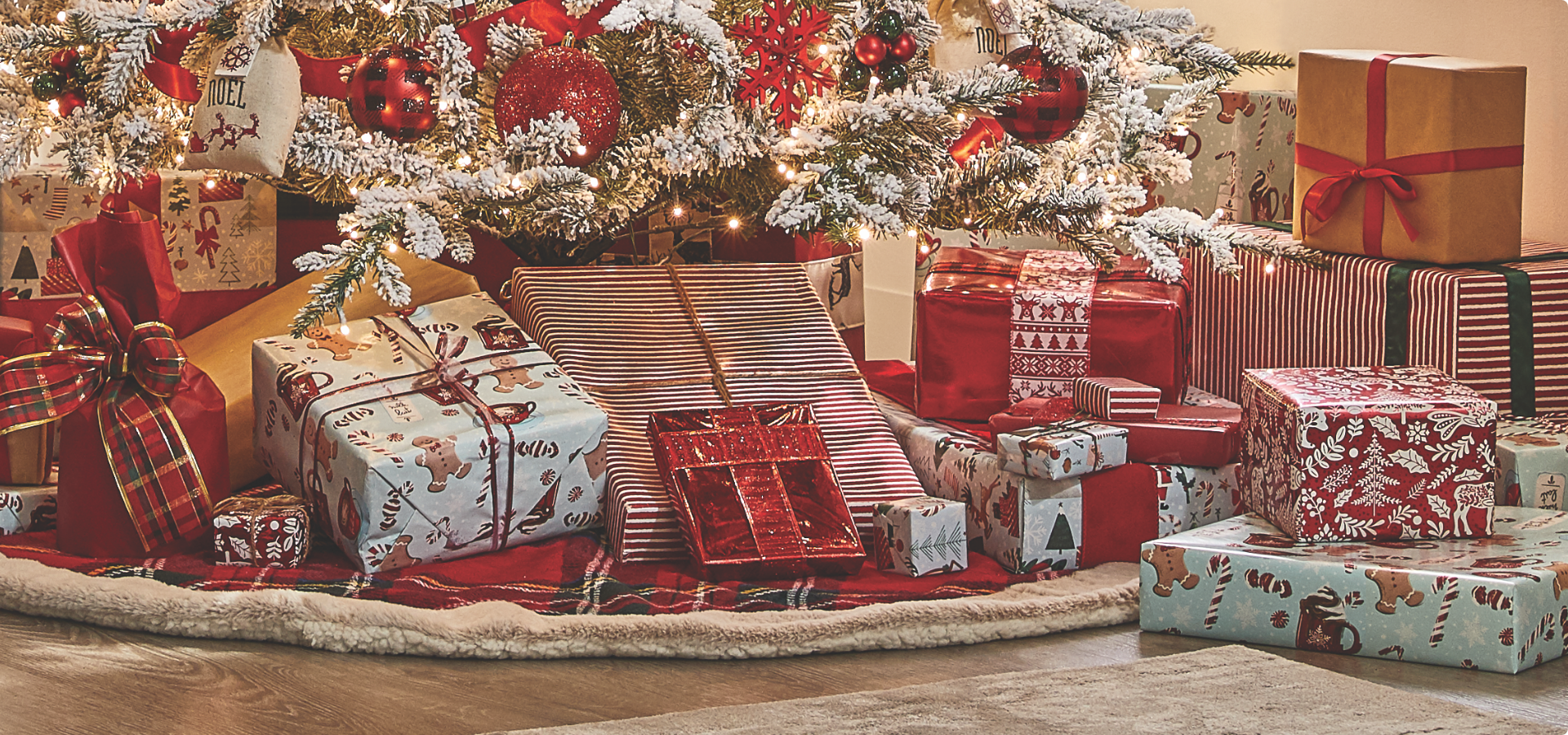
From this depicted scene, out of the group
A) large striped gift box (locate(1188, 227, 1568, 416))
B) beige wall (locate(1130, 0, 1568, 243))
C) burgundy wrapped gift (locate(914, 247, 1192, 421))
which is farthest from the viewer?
beige wall (locate(1130, 0, 1568, 243))

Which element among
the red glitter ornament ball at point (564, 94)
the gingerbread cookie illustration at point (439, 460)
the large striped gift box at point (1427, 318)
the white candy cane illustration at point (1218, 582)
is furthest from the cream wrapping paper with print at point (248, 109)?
the large striped gift box at point (1427, 318)

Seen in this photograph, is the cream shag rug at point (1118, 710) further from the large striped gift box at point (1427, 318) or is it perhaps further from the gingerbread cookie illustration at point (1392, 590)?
the large striped gift box at point (1427, 318)

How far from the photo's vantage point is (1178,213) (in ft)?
5.30

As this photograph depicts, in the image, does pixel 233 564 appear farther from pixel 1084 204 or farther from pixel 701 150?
pixel 1084 204

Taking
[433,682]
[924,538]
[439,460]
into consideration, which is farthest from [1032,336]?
[433,682]

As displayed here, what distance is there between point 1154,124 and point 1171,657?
699 millimetres

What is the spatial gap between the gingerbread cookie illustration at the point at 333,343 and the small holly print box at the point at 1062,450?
0.68 metres

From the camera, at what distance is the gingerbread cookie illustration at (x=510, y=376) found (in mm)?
1457

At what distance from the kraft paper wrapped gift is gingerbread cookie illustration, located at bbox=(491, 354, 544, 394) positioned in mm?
218

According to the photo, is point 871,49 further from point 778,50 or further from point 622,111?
point 622,111

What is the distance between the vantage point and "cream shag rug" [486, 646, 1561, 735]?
101 centimetres

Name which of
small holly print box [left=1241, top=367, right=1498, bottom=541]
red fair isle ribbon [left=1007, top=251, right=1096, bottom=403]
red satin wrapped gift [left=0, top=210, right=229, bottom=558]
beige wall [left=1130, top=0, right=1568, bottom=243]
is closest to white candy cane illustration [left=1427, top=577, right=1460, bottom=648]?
small holly print box [left=1241, top=367, right=1498, bottom=541]

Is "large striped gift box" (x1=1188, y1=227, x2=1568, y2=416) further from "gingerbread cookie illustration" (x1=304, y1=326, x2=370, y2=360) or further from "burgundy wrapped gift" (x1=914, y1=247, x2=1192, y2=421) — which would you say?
"gingerbread cookie illustration" (x1=304, y1=326, x2=370, y2=360)

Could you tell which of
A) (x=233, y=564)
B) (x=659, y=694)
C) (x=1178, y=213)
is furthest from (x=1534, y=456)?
(x=233, y=564)
